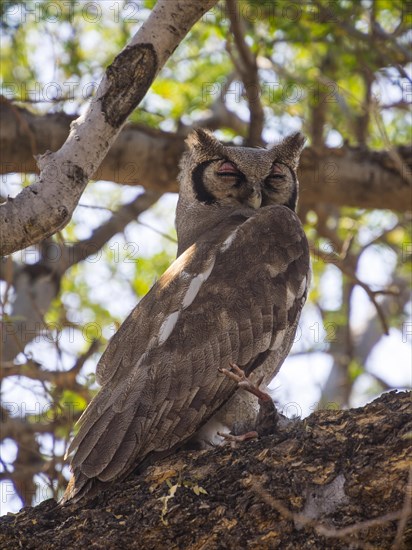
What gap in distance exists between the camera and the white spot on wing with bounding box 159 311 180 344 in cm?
492

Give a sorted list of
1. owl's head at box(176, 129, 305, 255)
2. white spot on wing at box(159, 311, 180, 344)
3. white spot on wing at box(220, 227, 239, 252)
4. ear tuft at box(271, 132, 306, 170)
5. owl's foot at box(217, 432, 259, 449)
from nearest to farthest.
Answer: owl's foot at box(217, 432, 259, 449) < white spot on wing at box(159, 311, 180, 344) < white spot on wing at box(220, 227, 239, 252) < owl's head at box(176, 129, 305, 255) < ear tuft at box(271, 132, 306, 170)

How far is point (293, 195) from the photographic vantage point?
21.7ft

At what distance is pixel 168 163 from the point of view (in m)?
8.00

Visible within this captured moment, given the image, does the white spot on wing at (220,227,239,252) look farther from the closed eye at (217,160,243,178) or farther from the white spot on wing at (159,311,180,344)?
the closed eye at (217,160,243,178)

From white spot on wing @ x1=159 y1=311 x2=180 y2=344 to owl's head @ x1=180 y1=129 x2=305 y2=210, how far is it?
4.81 ft

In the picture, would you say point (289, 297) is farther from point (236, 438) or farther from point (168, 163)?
point (168, 163)

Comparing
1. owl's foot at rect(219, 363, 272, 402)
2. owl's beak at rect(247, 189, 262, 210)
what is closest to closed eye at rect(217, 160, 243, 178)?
owl's beak at rect(247, 189, 262, 210)

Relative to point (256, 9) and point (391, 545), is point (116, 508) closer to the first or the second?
point (391, 545)

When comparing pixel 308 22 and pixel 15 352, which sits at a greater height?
pixel 308 22

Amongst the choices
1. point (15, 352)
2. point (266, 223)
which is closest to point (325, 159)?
point (266, 223)

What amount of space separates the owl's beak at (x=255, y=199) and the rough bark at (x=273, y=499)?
2285 millimetres

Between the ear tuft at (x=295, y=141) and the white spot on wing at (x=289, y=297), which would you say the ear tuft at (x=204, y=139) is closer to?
the ear tuft at (x=295, y=141)

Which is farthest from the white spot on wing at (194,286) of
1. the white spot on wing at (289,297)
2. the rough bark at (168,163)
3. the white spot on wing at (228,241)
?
the rough bark at (168,163)

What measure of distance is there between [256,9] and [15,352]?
4.01 meters
